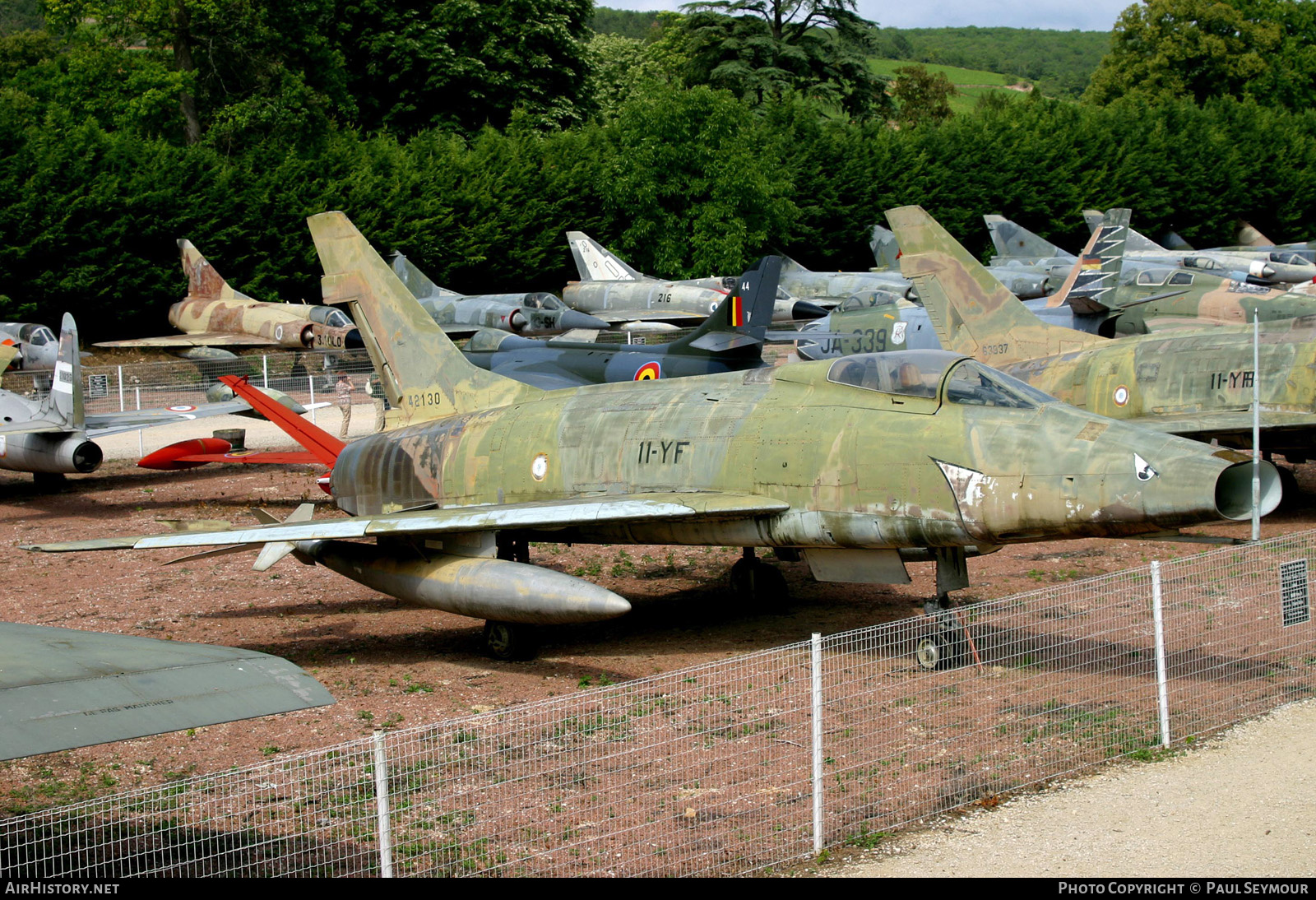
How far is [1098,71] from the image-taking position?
83.7 m

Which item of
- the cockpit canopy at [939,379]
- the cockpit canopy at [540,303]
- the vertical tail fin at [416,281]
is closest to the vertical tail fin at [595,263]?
the vertical tail fin at [416,281]

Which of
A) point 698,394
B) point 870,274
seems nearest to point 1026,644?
point 698,394

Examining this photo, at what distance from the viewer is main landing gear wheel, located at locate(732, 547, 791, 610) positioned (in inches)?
521

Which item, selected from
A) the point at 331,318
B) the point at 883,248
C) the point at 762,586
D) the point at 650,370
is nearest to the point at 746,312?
the point at 650,370

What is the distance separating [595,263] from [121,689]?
3789 cm

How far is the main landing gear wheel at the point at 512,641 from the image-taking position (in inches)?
454

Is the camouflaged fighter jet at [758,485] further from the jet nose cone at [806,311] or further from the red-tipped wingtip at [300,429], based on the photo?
the jet nose cone at [806,311]

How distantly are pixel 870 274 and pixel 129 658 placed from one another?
127 feet

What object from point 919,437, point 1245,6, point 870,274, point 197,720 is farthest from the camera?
point 1245,6

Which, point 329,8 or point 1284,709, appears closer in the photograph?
point 1284,709

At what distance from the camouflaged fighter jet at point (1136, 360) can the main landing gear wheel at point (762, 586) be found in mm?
6720

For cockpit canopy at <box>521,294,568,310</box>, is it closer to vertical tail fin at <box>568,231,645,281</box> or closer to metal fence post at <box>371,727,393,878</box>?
vertical tail fin at <box>568,231,645,281</box>

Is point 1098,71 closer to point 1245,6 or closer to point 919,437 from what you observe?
point 1245,6

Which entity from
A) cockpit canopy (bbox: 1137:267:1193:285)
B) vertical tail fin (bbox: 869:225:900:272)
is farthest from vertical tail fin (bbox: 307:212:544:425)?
vertical tail fin (bbox: 869:225:900:272)
